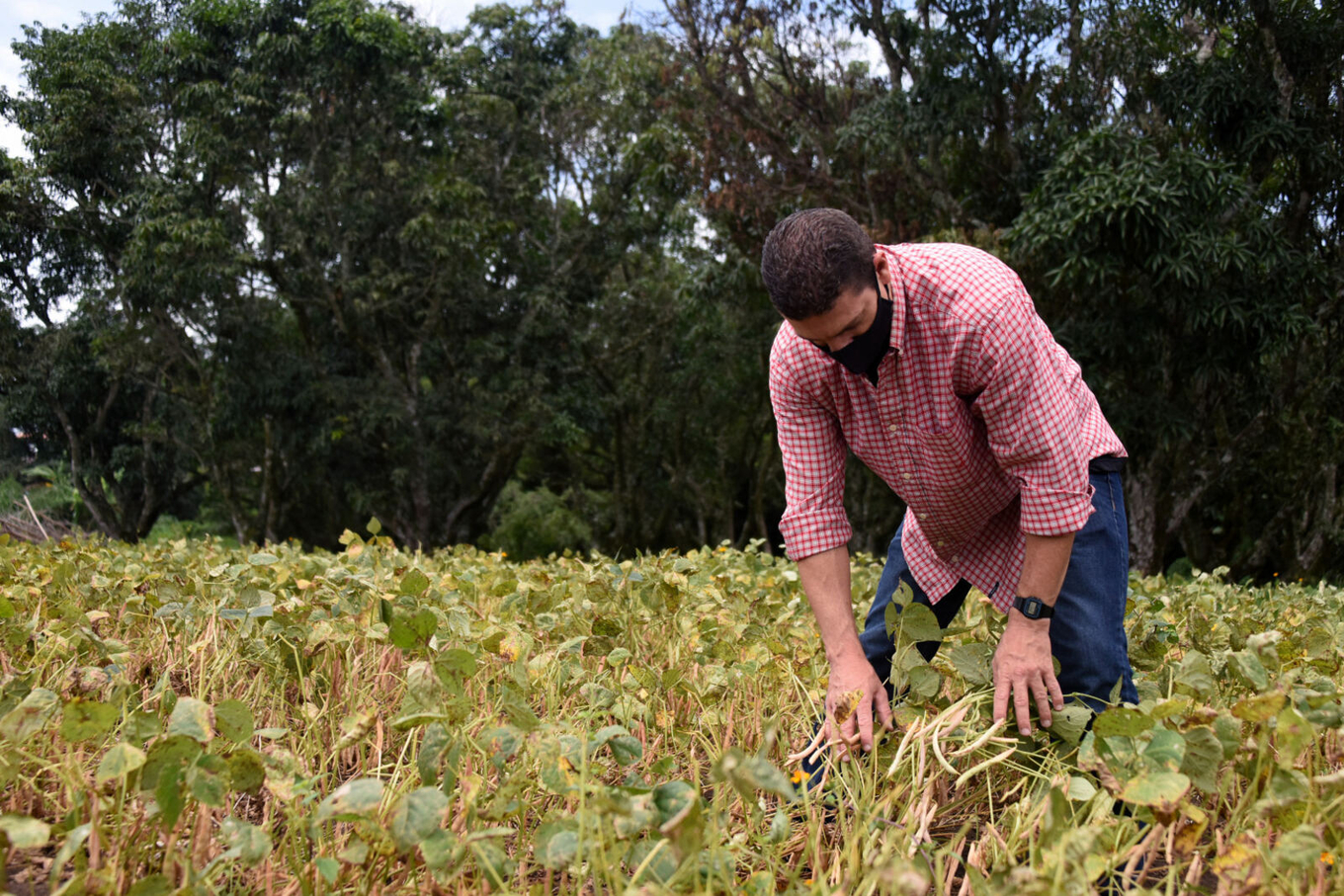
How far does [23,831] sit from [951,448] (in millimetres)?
1606

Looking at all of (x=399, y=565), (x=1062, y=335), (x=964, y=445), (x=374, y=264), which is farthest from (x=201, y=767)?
(x=374, y=264)

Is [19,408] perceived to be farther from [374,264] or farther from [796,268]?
[796,268]

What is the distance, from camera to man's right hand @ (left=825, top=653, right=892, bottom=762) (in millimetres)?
1755

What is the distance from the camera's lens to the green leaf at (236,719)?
1.47 metres

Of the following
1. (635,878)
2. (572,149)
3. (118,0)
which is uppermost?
(118,0)

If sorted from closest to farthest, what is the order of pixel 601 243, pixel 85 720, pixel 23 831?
pixel 23 831
pixel 85 720
pixel 601 243

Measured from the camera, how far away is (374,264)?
559 inches

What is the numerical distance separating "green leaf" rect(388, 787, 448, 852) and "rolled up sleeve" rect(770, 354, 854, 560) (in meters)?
1.00

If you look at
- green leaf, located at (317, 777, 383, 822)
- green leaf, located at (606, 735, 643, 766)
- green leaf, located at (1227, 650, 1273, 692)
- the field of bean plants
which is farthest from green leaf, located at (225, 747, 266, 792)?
green leaf, located at (1227, 650, 1273, 692)

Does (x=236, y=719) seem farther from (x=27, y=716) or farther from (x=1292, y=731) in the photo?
(x=1292, y=731)

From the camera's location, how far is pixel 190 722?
4.38 feet

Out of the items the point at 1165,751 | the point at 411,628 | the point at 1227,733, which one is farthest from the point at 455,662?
the point at 1227,733

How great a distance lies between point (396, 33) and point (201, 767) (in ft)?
47.3

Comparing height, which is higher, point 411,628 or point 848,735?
point 411,628
